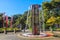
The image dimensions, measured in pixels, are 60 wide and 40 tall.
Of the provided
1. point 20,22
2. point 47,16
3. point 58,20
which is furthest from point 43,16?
point 20,22

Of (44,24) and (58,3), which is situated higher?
(58,3)

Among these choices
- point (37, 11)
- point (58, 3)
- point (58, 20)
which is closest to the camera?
point (37, 11)

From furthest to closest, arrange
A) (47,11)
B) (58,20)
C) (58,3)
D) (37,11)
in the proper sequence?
(47,11) < (58,3) < (58,20) < (37,11)

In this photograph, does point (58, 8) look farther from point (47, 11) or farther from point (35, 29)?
point (35, 29)

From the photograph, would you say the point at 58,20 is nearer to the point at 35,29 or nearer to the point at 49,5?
the point at 49,5

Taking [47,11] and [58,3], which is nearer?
[58,3]

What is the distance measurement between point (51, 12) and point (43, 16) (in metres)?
3.17

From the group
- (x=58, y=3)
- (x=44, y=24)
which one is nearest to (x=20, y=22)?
(x=44, y=24)

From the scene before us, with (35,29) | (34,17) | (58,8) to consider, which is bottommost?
(35,29)

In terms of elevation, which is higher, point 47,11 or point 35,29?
point 47,11

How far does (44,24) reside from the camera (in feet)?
189

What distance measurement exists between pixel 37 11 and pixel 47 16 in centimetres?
3008

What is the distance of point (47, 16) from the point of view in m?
56.7

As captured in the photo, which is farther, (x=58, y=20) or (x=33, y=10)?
(x=58, y=20)
